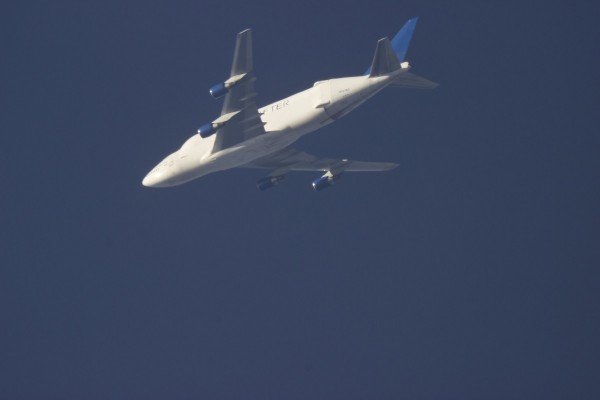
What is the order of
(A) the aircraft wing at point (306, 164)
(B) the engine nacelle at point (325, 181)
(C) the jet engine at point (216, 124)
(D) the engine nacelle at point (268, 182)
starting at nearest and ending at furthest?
(C) the jet engine at point (216, 124) → (B) the engine nacelle at point (325, 181) → (A) the aircraft wing at point (306, 164) → (D) the engine nacelle at point (268, 182)

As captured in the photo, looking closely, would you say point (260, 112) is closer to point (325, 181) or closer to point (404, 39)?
point (325, 181)

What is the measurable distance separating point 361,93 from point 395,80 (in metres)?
1.96

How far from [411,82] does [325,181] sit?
9895 mm

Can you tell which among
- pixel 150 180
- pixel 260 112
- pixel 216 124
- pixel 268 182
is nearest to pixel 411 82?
pixel 260 112

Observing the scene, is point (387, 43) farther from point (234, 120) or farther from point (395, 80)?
point (234, 120)

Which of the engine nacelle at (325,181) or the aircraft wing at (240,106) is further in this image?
the engine nacelle at (325,181)

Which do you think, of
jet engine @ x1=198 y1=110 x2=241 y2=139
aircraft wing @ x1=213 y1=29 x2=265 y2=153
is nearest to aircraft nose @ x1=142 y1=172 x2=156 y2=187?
aircraft wing @ x1=213 y1=29 x2=265 y2=153

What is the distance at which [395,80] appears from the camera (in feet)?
197

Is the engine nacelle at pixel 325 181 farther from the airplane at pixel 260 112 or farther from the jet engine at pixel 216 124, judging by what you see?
the jet engine at pixel 216 124

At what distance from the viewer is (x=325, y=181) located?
67688 mm

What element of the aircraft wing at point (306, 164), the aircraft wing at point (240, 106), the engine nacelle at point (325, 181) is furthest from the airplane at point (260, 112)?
the engine nacelle at point (325, 181)

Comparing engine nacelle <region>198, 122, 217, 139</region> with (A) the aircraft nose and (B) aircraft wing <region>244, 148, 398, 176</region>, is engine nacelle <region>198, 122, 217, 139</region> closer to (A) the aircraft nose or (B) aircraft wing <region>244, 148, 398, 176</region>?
(A) the aircraft nose

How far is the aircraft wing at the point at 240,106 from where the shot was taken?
58.2 m

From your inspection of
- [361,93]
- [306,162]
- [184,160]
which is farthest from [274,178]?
[361,93]
